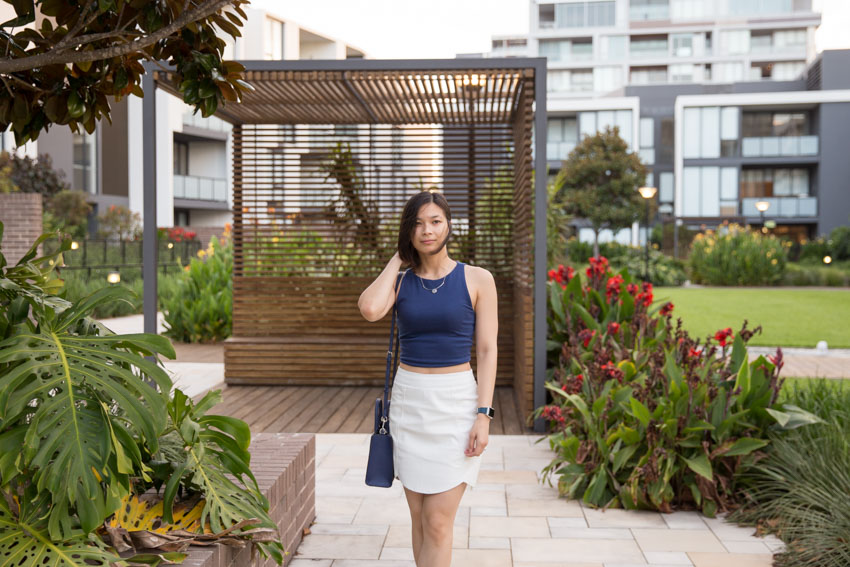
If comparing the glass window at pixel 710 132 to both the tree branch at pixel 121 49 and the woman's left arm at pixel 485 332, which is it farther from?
the tree branch at pixel 121 49

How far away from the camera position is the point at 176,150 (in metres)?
31.1

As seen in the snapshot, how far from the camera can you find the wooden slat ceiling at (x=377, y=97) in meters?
6.83

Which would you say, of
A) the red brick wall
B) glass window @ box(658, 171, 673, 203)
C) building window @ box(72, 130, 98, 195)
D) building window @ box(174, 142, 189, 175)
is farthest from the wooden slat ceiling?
glass window @ box(658, 171, 673, 203)

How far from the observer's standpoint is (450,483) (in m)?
2.88

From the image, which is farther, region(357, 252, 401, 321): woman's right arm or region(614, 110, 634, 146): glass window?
region(614, 110, 634, 146): glass window

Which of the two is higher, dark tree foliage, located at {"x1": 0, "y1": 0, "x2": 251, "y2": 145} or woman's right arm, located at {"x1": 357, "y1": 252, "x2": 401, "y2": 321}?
dark tree foliage, located at {"x1": 0, "y1": 0, "x2": 251, "y2": 145}

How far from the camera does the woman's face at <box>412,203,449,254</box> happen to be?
294 centimetres

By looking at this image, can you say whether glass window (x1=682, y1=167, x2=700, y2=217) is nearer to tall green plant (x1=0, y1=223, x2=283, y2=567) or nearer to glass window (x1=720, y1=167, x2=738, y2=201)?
glass window (x1=720, y1=167, x2=738, y2=201)

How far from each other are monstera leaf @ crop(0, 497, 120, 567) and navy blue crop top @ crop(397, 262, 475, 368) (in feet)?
4.03

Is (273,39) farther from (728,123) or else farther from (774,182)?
(774,182)

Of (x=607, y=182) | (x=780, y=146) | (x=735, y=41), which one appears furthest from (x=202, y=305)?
(x=735, y=41)

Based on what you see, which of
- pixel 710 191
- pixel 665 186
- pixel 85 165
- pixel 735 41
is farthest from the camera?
pixel 735 41

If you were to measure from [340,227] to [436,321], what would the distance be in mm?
6368

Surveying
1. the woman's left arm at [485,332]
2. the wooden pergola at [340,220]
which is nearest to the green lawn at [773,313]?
the wooden pergola at [340,220]
